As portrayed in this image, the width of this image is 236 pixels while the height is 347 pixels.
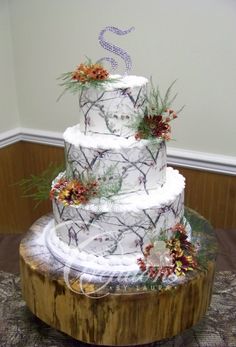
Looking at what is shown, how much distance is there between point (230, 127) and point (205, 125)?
119 millimetres

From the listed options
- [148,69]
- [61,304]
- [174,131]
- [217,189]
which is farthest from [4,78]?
[61,304]

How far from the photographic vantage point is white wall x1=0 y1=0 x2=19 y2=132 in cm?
224

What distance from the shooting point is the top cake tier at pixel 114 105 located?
1216 millimetres

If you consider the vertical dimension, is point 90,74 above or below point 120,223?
above

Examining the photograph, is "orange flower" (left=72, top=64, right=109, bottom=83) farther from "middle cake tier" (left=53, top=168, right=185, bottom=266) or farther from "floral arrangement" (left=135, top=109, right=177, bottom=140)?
"middle cake tier" (left=53, top=168, right=185, bottom=266)

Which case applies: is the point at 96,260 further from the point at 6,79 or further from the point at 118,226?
the point at 6,79

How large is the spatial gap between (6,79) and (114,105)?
130cm

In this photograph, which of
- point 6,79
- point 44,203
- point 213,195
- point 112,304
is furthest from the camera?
point 44,203

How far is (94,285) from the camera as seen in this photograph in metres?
1.19

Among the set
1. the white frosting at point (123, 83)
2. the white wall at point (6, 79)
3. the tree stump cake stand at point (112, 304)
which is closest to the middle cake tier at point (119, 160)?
the white frosting at point (123, 83)

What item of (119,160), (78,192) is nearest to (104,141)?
(119,160)

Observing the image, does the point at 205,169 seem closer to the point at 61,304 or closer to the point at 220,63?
the point at 220,63

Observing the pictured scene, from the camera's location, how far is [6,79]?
2314mm

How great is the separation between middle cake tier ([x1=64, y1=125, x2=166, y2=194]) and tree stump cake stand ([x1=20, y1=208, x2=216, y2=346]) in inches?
11.9
